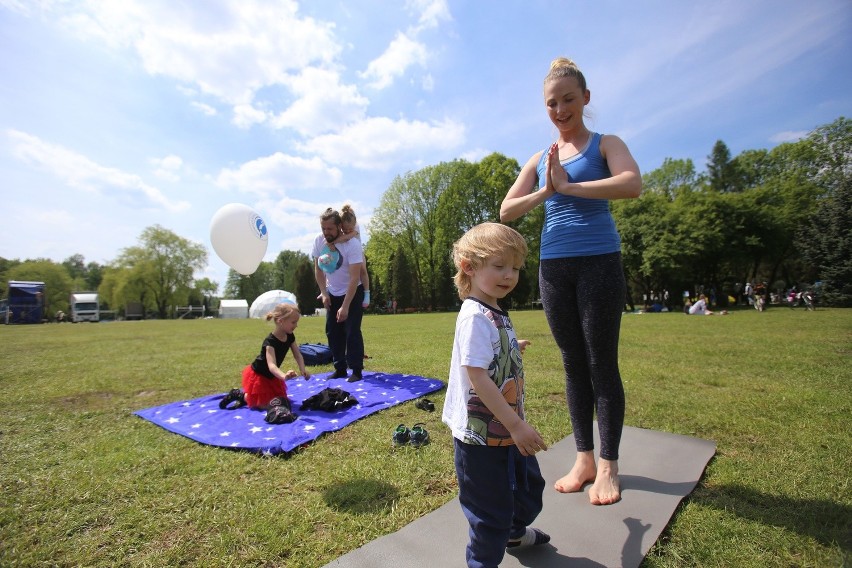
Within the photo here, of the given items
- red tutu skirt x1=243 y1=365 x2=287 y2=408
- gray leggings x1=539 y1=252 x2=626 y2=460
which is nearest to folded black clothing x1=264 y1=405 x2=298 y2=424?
red tutu skirt x1=243 y1=365 x2=287 y2=408

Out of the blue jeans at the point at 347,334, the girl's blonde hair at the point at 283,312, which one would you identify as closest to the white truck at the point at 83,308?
the blue jeans at the point at 347,334

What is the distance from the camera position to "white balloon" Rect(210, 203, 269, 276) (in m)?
7.76

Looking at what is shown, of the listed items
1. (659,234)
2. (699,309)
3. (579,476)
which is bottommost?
(579,476)

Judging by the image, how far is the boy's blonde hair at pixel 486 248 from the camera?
1.77 metres

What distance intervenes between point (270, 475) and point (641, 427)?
3.22 m

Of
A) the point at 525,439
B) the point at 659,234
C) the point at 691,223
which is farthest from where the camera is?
the point at 659,234

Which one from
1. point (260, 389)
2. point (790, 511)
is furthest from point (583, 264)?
point (260, 389)

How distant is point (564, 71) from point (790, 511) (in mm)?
2769

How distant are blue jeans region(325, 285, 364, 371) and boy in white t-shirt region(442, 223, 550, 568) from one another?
4.09m

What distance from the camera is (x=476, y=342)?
1.64 meters

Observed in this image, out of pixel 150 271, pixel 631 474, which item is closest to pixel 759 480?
pixel 631 474

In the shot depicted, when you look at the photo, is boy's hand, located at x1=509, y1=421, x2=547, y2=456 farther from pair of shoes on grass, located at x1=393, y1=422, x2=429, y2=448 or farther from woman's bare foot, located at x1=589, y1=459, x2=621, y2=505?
pair of shoes on grass, located at x1=393, y1=422, x2=429, y2=448

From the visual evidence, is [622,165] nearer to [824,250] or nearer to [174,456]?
[174,456]

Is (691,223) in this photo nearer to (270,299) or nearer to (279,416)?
(279,416)
